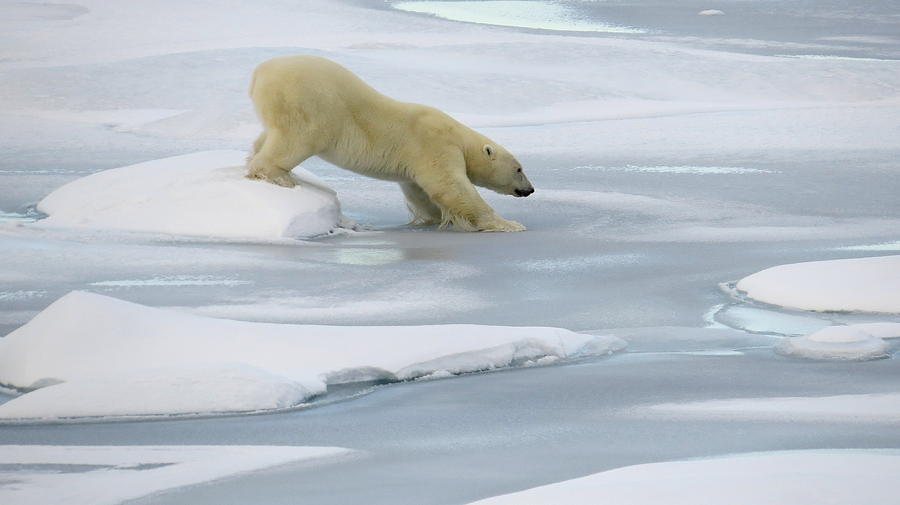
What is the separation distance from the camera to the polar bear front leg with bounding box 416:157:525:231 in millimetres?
8016

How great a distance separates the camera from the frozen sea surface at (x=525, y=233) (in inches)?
147

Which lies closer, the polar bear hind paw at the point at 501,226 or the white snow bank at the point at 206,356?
the white snow bank at the point at 206,356

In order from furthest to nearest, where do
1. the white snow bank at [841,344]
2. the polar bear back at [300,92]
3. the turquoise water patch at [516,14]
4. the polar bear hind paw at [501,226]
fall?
the turquoise water patch at [516,14], the polar bear hind paw at [501,226], the polar bear back at [300,92], the white snow bank at [841,344]

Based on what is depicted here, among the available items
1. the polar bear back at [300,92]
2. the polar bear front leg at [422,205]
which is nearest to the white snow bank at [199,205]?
the polar bear back at [300,92]

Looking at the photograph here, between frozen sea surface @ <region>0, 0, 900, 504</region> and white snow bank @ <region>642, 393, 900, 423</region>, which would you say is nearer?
frozen sea surface @ <region>0, 0, 900, 504</region>

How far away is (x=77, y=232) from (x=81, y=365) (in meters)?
3.19

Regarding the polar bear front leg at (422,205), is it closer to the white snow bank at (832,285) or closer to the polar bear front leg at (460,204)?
the polar bear front leg at (460,204)

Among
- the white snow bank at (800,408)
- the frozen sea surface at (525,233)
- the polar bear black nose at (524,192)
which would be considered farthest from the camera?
the polar bear black nose at (524,192)

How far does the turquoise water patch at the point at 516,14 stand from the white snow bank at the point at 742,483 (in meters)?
15.7

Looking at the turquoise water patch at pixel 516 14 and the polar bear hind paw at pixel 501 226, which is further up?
the polar bear hind paw at pixel 501 226

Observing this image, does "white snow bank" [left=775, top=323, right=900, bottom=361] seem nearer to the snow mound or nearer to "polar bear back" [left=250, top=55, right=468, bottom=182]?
the snow mound

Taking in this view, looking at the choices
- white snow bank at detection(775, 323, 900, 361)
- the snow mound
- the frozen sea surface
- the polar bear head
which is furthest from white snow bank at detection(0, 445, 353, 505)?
the polar bear head

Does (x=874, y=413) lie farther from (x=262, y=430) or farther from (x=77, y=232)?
(x=77, y=232)

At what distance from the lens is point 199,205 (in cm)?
757
